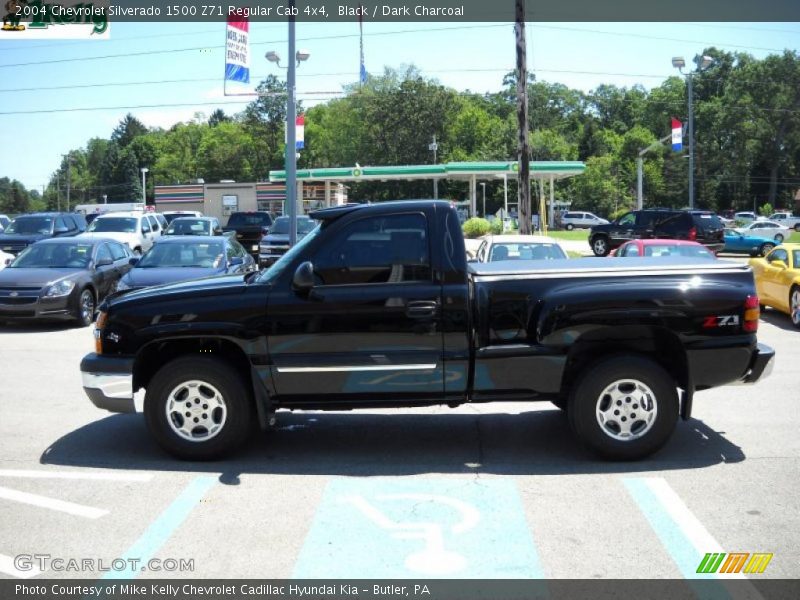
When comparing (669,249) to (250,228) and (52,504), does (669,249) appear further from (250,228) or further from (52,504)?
(250,228)

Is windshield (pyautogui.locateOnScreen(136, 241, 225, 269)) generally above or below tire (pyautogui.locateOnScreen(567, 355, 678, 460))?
above

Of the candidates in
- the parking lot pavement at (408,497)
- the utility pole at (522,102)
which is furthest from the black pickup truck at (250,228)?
the parking lot pavement at (408,497)

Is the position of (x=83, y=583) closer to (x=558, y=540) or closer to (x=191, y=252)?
(x=558, y=540)

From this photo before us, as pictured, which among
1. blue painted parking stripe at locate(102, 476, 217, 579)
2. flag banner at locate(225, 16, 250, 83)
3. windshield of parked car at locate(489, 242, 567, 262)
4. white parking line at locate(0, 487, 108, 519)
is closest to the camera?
blue painted parking stripe at locate(102, 476, 217, 579)

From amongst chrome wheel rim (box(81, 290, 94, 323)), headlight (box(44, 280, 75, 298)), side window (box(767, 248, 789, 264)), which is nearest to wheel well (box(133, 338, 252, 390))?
headlight (box(44, 280, 75, 298))

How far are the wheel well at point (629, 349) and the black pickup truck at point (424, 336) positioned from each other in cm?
2

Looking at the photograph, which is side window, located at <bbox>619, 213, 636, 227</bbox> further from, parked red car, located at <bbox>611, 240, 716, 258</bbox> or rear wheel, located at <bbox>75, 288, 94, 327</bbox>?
rear wheel, located at <bbox>75, 288, 94, 327</bbox>

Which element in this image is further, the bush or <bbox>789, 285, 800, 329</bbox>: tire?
the bush

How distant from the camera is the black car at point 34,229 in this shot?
2434 cm

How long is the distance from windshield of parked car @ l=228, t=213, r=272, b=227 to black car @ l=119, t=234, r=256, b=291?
16126 mm

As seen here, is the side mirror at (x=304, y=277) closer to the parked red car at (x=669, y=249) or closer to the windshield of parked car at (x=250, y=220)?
the parked red car at (x=669, y=249)

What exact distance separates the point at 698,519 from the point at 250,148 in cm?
10766

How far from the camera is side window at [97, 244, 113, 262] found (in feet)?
52.7

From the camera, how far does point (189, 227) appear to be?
88.1ft
